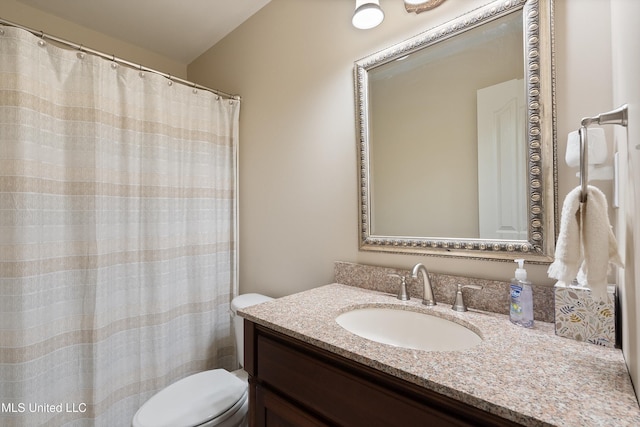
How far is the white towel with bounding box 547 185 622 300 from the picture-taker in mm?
540

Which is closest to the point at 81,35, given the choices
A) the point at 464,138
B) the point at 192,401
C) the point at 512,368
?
the point at 192,401

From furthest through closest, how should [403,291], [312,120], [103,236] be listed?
[312,120] → [103,236] → [403,291]

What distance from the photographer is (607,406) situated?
0.47 m

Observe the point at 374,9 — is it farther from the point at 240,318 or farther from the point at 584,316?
the point at 240,318

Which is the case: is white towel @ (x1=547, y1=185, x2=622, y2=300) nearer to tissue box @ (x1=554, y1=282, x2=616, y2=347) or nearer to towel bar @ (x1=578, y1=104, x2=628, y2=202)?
towel bar @ (x1=578, y1=104, x2=628, y2=202)

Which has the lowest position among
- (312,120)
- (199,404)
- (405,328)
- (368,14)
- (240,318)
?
(199,404)

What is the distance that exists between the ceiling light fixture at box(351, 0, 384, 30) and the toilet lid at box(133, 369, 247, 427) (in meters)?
1.66

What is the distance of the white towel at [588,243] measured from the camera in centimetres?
54

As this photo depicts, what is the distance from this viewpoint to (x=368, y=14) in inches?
45.1

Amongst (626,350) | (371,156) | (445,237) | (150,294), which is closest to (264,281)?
(150,294)

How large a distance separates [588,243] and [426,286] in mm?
532

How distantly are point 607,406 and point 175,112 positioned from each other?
1970mm

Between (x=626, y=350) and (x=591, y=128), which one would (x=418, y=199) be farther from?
(x=626, y=350)

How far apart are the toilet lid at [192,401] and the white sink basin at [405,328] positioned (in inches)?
26.0
